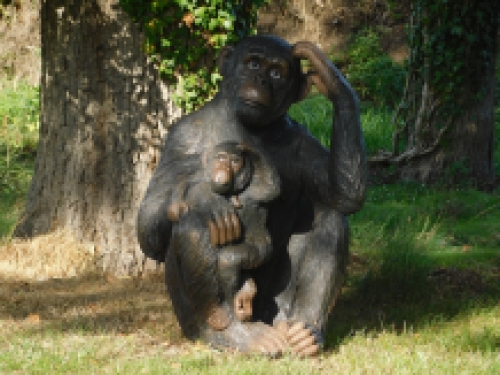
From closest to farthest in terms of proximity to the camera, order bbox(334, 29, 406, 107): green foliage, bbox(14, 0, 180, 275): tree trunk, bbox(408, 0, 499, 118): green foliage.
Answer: bbox(14, 0, 180, 275): tree trunk, bbox(408, 0, 499, 118): green foliage, bbox(334, 29, 406, 107): green foliage

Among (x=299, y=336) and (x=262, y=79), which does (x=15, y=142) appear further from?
(x=299, y=336)

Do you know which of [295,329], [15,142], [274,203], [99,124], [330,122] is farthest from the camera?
[330,122]

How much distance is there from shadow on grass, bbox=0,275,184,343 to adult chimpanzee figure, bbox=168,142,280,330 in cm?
61

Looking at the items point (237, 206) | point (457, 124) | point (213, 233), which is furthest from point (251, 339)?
point (457, 124)

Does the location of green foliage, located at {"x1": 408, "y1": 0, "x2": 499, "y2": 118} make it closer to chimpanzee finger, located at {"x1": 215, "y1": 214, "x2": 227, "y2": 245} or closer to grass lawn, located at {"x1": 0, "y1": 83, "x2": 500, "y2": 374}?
grass lawn, located at {"x1": 0, "y1": 83, "x2": 500, "y2": 374}

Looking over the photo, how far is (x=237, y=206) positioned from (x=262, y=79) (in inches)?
26.4

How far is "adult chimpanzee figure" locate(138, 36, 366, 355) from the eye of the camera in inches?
156

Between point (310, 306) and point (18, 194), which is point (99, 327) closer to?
point (310, 306)

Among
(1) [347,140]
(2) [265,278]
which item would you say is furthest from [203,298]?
(1) [347,140]

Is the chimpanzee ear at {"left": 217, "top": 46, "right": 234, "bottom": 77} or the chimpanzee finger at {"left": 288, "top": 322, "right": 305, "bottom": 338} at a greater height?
the chimpanzee ear at {"left": 217, "top": 46, "right": 234, "bottom": 77}

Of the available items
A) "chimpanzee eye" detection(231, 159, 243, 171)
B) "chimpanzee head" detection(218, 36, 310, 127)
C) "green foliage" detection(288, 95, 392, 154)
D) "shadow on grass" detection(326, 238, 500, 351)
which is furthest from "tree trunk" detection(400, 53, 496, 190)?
"chimpanzee eye" detection(231, 159, 243, 171)

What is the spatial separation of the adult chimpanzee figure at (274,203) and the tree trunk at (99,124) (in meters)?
1.53

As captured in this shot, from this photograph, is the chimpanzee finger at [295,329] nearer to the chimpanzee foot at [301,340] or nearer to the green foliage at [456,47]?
the chimpanzee foot at [301,340]

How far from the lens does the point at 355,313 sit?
5.11 m
